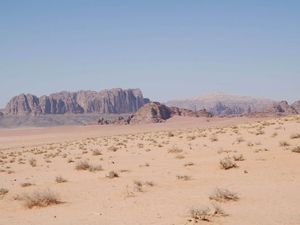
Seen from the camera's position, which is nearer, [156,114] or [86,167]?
[86,167]

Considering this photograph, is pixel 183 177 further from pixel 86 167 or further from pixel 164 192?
pixel 86 167

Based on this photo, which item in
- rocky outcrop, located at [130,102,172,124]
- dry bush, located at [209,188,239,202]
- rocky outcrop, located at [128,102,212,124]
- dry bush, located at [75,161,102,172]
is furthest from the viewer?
rocky outcrop, located at [128,102,212,124]

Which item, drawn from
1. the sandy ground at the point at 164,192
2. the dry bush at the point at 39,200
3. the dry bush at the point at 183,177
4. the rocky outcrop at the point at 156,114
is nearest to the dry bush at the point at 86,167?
the sandy ground at the point at 164,192

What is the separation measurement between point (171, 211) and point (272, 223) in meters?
2.39

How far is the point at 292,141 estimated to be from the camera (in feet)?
80.0

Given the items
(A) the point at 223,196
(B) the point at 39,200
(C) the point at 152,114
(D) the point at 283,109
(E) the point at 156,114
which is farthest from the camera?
(D) the point at 283,109

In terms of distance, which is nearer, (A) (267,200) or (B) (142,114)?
(A) (267,200)

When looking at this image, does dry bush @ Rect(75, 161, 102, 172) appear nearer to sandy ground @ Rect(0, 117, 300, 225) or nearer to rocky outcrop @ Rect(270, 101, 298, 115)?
sandy ground @ Rect(0, 117, 300, 225)

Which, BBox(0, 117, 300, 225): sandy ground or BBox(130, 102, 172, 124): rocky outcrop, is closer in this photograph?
BBox(0, 117, 300, 225): sandy ground

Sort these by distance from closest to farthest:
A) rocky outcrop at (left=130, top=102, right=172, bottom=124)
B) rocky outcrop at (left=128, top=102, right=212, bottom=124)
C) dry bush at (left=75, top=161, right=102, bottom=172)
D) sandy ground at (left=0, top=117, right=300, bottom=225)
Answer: sandy ground at (left=0, top=117, right=300, bottom=225), dry bush at (left=75, top=161, right=102, bottom=172), rocky outcrop at (left=130, top=102, right=172, bottom=124), rocky outcrop at (left=128, top=102, right=212, bottom=124)

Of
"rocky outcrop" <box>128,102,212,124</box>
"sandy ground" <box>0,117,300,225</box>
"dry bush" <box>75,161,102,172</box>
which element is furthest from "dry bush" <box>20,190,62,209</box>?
"rocky outcrop" <box>128,102,212,124</box>

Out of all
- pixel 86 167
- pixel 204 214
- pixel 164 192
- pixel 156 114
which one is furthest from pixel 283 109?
pixel 204 214

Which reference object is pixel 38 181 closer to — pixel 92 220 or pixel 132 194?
pixel 132 194

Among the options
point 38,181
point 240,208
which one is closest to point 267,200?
point 240,208
